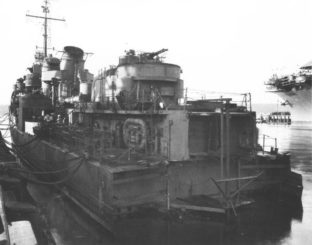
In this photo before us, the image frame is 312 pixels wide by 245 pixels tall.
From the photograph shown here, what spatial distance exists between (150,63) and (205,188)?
6.45m

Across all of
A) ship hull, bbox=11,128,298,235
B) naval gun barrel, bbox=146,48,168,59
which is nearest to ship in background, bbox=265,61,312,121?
naval gun barrel, bbox=146,48,168,59

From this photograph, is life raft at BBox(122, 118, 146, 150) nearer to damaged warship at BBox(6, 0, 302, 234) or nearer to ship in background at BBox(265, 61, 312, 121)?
damaged warship at BBox(6, 0, 302, 234)

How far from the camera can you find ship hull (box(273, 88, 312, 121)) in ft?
172

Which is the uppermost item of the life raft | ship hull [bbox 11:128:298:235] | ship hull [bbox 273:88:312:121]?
ship hull [bbox 273:88:312:121]

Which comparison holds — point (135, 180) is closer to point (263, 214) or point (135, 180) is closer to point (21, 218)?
point (21, 218)

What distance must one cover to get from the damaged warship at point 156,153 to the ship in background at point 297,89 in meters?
40.1

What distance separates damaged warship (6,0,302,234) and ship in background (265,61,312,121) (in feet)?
132

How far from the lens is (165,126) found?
12.2m

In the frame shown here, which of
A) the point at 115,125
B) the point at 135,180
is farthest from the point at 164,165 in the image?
the point at 115,125

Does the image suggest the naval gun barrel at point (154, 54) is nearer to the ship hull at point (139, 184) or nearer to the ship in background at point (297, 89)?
the ship hull at point (139, 184)

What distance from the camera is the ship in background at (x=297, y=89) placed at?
50.5 m

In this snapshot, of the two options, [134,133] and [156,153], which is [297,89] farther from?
[156,153]

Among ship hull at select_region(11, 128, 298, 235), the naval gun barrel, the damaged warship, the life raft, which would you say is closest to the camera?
ship hull at select_region(11, 128, 298, 235)

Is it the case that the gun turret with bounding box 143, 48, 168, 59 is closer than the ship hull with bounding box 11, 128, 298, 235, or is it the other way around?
the ship hull with bounding box 11, 128, 298, 235
